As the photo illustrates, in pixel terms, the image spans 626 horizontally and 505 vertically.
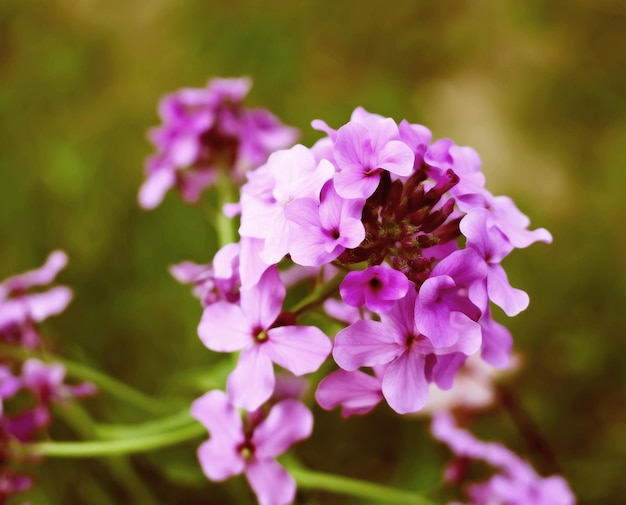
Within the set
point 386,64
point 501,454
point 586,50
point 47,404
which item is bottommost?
point 47,404

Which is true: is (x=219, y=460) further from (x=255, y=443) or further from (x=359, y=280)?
(x=359, y=280)

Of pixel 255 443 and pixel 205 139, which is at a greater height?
pixel 205 139

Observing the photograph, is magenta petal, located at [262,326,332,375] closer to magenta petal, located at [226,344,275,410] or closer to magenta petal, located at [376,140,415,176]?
magenta petal, located at [226,344,275,410]

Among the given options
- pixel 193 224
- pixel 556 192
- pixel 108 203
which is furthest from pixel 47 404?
pixel 556 192

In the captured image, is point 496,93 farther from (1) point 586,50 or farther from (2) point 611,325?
(2) point 611,325

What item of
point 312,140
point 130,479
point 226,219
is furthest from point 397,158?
point 312,140

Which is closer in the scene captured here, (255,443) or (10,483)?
(255,443)

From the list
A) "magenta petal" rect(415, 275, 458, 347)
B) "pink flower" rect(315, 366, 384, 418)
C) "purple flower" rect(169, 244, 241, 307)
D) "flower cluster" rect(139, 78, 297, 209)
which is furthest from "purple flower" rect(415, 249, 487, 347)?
"flower cluster" rect(139, 78, 297, 209)
